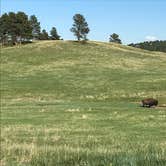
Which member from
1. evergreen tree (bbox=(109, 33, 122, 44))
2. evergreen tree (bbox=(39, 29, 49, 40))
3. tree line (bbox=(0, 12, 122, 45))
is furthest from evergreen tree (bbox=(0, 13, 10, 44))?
evergreen tree (bbox=(109, 33, 122, 44))

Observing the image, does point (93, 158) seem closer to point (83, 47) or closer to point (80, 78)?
point (80, 78)

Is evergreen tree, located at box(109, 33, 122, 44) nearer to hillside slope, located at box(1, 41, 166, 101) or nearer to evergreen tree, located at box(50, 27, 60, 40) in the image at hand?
evergreen tree, located at box(50, 27, 60, 40)

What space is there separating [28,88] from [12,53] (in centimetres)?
3502

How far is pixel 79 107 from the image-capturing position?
35.4 metres

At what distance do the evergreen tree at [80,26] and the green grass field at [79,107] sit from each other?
15.9 ft

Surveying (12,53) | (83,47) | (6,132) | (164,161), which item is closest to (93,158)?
(164,161)

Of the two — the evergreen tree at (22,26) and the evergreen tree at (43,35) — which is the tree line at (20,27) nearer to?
the evergreen tree at (22,26)

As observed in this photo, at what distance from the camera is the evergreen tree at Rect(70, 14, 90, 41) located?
10256 cm

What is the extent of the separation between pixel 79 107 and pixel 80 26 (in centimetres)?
6979

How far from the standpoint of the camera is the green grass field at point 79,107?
30.9ft

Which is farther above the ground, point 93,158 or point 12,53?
point 12,53

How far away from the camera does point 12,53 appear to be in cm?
8875

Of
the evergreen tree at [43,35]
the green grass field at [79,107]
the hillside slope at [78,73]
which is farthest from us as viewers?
the evergreen tree at [43,35]

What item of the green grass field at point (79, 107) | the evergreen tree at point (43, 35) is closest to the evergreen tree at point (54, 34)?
the evergreen tree at point (43, 35)
